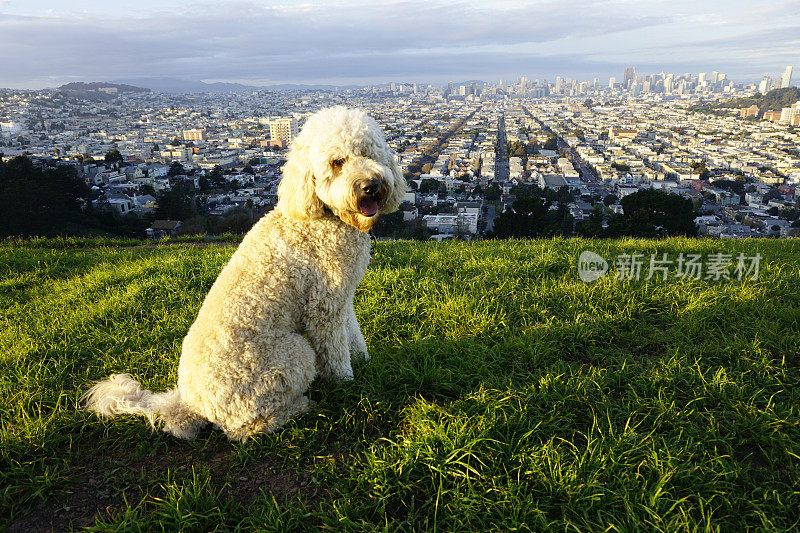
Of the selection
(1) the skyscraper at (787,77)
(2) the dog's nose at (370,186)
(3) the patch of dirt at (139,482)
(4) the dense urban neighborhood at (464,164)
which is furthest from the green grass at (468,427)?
(1) the skyscraper at (787,77)

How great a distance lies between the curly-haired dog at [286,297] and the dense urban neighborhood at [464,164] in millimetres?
356

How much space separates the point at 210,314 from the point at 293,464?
0.87m

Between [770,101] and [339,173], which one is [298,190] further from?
[770,101]

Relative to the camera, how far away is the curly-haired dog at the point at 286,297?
2.31m

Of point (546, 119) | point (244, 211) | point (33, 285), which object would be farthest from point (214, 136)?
point (33, 285)

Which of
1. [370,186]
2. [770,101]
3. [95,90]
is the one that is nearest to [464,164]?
[370,186]

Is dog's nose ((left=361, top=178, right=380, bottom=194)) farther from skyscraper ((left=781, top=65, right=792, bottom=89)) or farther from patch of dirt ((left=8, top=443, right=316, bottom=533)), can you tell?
skyscraper ((left=781, top=65, right=792, bottom=89))

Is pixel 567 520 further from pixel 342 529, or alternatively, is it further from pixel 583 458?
pixel 342 529

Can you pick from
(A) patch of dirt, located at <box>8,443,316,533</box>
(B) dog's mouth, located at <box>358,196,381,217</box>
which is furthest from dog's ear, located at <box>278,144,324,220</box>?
(A) patch of dirt, located at <box>8,443,316,533</box>

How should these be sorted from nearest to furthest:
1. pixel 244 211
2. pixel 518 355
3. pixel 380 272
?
pixel 518 355 < pixel 380 272 < pixel 244 211

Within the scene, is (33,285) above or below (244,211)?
above

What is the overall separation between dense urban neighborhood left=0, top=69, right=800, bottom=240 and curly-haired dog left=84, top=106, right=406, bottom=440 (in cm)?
36

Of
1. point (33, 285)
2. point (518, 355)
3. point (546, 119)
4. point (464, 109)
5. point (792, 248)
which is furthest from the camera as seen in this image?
point (464, 109)

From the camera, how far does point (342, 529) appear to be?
6.06 feet
